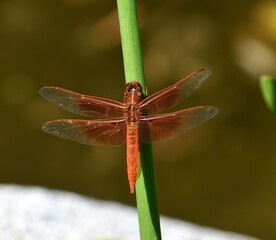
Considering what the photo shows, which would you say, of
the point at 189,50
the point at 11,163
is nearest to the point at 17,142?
the point at 11,163

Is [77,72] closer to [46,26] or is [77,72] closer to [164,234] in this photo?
[46,26]

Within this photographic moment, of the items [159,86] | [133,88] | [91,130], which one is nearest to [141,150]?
[133,88]

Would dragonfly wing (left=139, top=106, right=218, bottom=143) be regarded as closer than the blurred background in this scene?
Yes

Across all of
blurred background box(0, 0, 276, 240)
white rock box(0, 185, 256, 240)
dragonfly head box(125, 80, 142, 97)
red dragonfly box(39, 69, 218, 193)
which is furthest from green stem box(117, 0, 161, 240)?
blurred background box(0, 0, 276, 240)

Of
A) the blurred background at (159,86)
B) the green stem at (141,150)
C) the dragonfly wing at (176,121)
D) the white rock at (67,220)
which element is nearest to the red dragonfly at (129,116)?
the dragonfly wing at (176,121)

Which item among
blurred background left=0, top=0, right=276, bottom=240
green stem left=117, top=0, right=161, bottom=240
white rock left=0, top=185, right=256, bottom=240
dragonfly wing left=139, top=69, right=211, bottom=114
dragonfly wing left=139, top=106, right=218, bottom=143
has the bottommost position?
green stem left=117, top=0, right=161, bottom=240

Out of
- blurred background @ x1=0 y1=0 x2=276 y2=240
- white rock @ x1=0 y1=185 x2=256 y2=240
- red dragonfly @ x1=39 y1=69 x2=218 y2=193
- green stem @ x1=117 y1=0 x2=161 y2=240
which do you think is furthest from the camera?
blurred background @ x1=0 y1=0 x2=276 y2=240

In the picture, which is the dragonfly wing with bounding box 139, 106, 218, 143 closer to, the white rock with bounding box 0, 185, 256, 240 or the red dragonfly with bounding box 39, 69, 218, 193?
the red dragonfly with bounding box 39, 69, 218, 193
